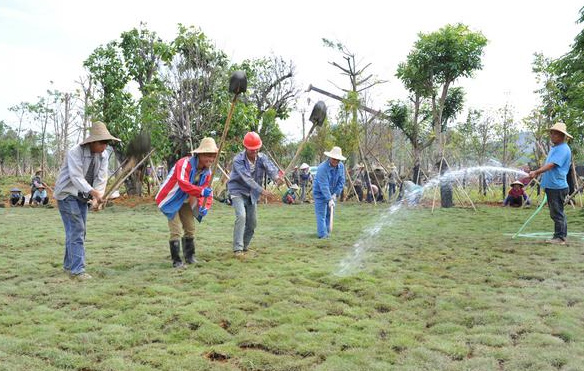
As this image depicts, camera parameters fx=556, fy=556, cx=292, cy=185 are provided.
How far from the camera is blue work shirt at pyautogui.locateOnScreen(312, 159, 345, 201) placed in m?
9.77

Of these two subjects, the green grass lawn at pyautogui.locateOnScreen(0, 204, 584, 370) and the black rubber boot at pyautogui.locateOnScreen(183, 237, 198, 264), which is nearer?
the green grass lawn at pyautogui.locateOnScreen(0, 204, 584, 370)

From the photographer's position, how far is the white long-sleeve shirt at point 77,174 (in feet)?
20.0

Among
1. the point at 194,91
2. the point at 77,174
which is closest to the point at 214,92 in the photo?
the point at 194,91

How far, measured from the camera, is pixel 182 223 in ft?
23.6

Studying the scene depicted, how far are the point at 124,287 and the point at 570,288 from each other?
184 inches

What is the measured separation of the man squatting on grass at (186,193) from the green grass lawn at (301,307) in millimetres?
319

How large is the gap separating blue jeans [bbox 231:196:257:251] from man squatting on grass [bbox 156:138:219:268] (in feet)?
1.89

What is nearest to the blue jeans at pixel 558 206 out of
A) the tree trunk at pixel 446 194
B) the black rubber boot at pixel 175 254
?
the black rubber boot at pixel 175 254

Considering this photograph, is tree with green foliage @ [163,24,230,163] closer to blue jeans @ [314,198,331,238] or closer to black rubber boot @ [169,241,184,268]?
blue jeans @ [314,198,331,238]

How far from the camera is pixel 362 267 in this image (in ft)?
22.7

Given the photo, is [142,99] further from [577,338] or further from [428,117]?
[577,338]

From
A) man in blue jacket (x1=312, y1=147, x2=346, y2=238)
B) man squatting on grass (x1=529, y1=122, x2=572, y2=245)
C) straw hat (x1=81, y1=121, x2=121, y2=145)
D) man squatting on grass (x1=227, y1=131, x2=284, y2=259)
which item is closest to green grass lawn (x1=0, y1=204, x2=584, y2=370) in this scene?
man squatting on grass (x1=227, y1=131, x2=284, y2=259)

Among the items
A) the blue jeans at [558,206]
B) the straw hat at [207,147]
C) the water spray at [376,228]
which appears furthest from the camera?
the blue jeans at [558,206]

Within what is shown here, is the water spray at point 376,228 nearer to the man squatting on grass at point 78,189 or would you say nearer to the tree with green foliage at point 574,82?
the tree with green foliage at point 574,82
